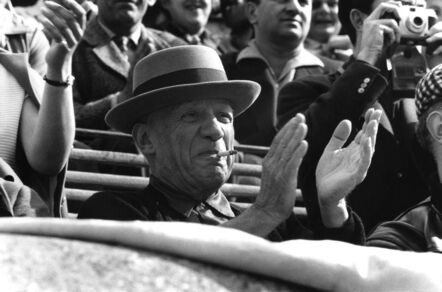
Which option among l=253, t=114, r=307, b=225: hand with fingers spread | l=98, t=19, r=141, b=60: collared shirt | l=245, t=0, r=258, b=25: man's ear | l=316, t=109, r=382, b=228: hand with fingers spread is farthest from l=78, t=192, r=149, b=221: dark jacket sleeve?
l=245, t=0, r=258, b=25: man's ear

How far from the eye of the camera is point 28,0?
7305 mm

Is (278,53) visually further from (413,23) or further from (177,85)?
(177,85)

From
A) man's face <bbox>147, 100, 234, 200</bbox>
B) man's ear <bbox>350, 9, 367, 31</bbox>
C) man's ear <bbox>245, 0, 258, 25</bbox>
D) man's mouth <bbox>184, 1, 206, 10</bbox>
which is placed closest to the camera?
man's face <bbox>147, 100, 234, 200</bbox>

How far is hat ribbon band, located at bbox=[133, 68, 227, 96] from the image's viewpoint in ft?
16.1

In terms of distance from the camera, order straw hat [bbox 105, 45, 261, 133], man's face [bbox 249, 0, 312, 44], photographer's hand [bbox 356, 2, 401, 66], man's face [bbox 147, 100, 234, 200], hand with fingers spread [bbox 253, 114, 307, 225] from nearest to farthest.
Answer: hand with fingers spread [bbox 253, 114, 307, 225]
man's face [bbox 147, 100, 234, 200]
straw hat [bbox 105, 45, 261, 133]
photographer's hand [bbox 356, 2, 401, 66]
man's face [bbox 249, 0, 312, 44]

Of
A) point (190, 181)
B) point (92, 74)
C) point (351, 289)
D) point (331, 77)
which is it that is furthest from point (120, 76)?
point (351, 289)

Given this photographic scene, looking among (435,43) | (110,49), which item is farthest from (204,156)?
(110,49)

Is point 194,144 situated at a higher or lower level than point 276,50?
higher

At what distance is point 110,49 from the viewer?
7.22 m

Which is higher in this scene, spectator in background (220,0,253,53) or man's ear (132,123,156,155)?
man's ear (132,123,156,155)

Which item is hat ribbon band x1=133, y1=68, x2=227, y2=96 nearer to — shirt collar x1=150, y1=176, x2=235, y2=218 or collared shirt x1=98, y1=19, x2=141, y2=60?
shirt collar x1=150, y1=176, x2=235, y2=218

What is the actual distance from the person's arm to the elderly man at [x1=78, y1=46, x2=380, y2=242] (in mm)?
204

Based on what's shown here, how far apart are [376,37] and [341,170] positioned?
4.47ft

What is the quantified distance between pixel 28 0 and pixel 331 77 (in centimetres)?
216
